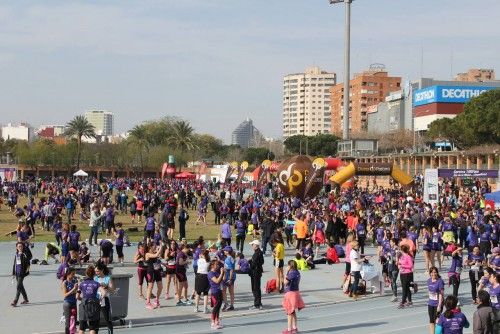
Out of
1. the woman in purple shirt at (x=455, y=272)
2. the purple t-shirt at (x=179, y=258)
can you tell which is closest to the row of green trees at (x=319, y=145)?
the woman in purple shirt at (x=455, y=272)

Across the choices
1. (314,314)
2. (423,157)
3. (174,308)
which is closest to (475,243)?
(314,314)

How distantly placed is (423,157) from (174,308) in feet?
218

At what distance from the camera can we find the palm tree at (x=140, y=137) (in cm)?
12643

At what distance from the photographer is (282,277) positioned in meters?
19.2

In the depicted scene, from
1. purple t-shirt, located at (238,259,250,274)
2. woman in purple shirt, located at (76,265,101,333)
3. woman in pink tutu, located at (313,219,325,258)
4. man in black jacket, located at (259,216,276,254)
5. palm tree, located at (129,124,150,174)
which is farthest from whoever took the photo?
palm tree, located at (129,124,150,174)

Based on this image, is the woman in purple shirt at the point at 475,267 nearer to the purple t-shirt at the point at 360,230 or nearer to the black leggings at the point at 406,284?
the black leggings at the point at 406,284

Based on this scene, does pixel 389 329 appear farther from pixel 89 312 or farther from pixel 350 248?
pixel 89 312

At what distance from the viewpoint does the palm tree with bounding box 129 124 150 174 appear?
126 metres

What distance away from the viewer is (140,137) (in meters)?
142

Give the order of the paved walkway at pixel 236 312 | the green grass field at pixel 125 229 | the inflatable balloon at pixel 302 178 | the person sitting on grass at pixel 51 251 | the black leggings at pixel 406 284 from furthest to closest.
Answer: the inflatable balloon at pixel 302 178
the green grass field at pixel 125 229
the person sitting on grass at pixel 51 251
the black leggings at pixel 406 284
the paved walkway at pixel 236 312

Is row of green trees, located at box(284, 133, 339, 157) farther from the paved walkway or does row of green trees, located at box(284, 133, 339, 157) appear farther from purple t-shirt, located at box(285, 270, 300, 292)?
purple t-shirt, located at box(285, 270, 300, 292)

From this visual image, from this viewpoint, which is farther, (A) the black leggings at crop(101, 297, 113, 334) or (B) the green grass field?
(B) the green grass field

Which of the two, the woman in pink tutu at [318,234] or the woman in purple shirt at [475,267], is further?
the woman in pink tutu at [318,234]

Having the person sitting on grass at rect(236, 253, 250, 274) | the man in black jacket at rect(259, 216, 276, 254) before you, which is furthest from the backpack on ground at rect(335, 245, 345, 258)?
the person sitting on grass at rect(236, 253, 250, 274)
